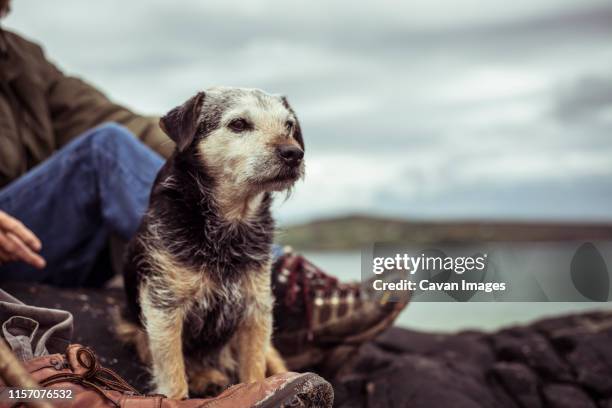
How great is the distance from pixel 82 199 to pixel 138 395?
5.20 ft

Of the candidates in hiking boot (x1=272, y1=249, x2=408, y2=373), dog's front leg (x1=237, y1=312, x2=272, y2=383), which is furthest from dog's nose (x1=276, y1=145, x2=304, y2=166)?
hiking boot (x1=272, y1=249, x2=408, y2=373)

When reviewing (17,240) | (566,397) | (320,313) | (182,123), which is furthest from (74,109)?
(566,397)

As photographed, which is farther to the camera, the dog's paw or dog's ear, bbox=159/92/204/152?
the dog's paw

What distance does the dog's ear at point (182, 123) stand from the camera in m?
2.14

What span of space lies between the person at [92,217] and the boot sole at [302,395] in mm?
955

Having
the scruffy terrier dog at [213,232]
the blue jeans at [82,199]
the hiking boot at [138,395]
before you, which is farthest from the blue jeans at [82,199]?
the hiking boot at [138,395]

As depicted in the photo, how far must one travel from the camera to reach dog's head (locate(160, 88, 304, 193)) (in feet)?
6.98

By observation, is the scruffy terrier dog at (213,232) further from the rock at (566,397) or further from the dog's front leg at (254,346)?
the rock at (566,397)

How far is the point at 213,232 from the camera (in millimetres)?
2268

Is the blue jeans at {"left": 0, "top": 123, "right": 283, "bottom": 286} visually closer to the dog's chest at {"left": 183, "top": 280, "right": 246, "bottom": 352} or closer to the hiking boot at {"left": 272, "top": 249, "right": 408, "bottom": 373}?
the hiking boot at {"left": 272, "top": 249, "right": 408, "bottom": 373}

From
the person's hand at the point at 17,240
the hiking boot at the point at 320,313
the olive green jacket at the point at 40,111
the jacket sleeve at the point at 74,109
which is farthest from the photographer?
the jacket sleeve at the point at 74,109

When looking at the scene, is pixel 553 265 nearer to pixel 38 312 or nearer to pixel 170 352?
pixel 170 352

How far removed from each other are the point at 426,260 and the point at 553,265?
1140 millimetres

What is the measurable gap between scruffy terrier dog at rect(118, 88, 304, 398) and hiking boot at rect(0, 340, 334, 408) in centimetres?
22
